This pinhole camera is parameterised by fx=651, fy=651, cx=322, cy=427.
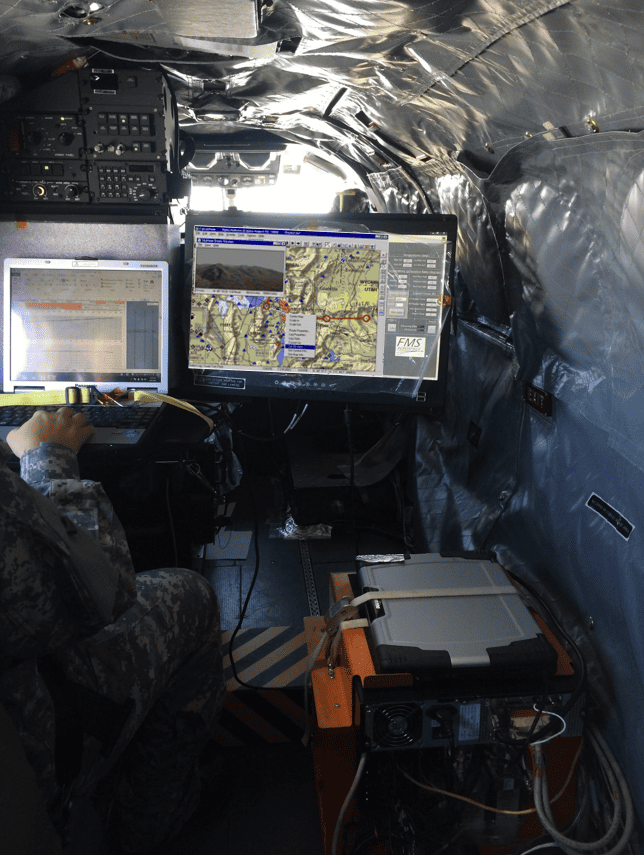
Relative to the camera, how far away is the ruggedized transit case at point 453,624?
46.7 inches

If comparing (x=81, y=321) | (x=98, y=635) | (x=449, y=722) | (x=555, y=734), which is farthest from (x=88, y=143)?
(x=555, y=734)

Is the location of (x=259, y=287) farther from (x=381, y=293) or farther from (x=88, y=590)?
(x=88, y=590)

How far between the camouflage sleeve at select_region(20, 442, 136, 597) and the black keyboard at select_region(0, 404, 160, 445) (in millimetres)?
297

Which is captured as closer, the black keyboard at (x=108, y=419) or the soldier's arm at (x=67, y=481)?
the soldier's arm at (x=67, y=481)

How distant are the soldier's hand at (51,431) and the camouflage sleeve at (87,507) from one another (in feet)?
0.45

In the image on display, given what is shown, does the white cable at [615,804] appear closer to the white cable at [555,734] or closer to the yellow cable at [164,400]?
the white cable at [555,734]

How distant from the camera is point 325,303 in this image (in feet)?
5.58

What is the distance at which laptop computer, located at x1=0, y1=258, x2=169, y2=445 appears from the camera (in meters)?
1.77

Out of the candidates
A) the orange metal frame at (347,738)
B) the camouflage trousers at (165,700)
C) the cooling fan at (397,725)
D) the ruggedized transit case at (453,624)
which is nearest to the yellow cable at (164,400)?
the camouflage trousers at (165,700)

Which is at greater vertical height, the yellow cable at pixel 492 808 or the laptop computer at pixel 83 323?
the laptop computer at pixel 83 323

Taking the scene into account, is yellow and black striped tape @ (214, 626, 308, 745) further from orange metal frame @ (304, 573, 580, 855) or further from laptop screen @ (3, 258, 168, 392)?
laptop screen @ (3, 258, 168, 392)

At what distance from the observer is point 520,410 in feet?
5.77

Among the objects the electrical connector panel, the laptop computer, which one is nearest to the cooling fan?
the electrical connector panel

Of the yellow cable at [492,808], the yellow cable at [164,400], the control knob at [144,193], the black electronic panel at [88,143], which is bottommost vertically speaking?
the yellow cable at [492,808]
